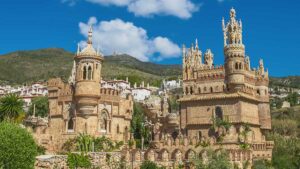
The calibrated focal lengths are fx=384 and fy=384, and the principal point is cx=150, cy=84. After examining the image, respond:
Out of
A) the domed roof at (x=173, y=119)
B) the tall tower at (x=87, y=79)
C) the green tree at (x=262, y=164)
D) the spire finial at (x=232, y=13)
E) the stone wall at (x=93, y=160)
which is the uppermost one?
the spire finial at (x=232, y=13)

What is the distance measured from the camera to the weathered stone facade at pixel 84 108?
145 ft

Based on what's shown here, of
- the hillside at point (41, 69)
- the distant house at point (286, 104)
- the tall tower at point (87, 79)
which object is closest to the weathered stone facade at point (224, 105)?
the tall tower at point (87, 79)

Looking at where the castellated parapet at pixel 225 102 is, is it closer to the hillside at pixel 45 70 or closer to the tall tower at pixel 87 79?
the tall tower at pixel 87 79

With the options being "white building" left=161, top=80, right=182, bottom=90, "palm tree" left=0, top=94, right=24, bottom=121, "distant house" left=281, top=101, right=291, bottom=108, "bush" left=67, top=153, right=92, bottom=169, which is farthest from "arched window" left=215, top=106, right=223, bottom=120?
"white building" left=161, top=80, right=182, bottom=90

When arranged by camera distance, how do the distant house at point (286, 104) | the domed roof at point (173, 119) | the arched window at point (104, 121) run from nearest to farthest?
the arched window at point (104, 121)
the domed roof at point (173, 119)
the distant house at point (286, 104)

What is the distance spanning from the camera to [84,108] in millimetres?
43938

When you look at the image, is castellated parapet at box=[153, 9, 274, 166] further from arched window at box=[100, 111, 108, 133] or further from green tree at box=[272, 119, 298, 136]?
Result: green tree at box=[272, 119, 298, 136]

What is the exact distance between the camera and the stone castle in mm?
43719

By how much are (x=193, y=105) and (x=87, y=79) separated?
13.7 metres

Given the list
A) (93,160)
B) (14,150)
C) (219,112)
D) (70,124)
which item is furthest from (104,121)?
(14,150)

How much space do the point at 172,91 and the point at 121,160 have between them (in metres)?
80.7

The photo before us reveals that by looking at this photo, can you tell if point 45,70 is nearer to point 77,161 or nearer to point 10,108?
point 10,108

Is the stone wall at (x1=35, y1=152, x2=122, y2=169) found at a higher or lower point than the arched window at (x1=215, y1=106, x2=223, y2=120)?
lower

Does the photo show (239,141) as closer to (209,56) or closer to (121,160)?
(121,160)
